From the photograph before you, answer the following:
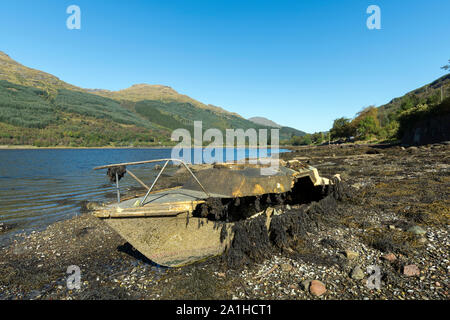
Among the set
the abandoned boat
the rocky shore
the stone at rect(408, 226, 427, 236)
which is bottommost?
the rocky shore

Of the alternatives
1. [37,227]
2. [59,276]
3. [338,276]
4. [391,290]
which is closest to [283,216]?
[338,276]

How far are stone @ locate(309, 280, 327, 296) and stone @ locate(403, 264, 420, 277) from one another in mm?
1799

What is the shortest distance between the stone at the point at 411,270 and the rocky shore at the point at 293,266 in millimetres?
22

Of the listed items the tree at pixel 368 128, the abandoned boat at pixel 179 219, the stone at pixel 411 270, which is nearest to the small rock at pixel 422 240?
the stone at pixel 411 270

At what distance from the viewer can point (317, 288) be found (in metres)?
4.45

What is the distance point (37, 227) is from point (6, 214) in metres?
4.05

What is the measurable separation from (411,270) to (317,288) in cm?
208

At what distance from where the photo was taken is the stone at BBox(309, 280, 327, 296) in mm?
4363

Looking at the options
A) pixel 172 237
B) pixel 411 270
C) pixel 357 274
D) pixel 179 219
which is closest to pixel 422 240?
pixel 411 270

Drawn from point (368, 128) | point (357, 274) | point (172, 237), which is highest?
point (368, 128)

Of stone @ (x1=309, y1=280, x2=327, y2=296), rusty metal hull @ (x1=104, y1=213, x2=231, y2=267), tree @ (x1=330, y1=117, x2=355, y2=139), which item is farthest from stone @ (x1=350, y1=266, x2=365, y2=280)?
tree @ (x1=330, y1=117, x2=355, y2=139)

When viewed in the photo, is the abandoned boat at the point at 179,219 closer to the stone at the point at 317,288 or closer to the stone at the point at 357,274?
the stone at the point at 317,288

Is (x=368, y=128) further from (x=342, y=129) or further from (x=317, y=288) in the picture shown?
(x=317, y=288)

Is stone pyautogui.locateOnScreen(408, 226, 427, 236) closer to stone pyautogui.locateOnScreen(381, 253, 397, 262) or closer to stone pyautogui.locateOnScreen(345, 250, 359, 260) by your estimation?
stone pyautogui.locateOnScreen(381, 253, 397, 262)
